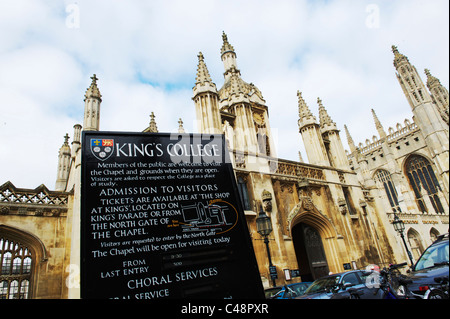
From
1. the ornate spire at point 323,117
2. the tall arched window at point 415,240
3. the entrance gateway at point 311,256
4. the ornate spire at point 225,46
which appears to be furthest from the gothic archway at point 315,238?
the tall arched window at point 415,240

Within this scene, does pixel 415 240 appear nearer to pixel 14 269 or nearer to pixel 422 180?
pixel 422 180

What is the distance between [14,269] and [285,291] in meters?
9.78

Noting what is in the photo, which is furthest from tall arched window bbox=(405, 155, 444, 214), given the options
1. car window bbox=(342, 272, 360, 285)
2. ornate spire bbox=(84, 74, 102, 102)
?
ornate spire bbox=(84, 74, 102, 102)

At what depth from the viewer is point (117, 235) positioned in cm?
357

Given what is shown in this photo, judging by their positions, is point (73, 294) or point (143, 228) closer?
point (143, 228)

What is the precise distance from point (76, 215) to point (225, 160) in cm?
756

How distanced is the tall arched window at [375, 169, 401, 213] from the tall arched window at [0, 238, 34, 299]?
2264 inches

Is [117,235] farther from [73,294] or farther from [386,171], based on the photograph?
[386,171]

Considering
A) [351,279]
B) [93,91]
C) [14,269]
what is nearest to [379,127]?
[351,279]

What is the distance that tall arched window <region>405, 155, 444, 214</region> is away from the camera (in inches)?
1929

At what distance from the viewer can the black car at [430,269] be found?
5.54 metres

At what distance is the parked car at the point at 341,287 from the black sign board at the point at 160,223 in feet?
14.8

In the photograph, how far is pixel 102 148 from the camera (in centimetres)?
404
